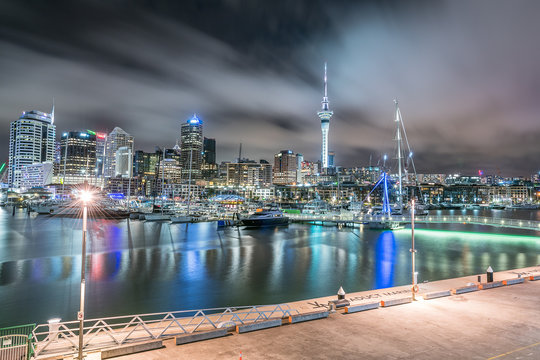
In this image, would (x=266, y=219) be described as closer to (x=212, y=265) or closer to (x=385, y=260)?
(x=212, y=265)

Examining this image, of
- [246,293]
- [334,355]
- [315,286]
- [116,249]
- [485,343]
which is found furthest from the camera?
[116,249]

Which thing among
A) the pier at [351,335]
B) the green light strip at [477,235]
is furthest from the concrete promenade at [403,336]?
the green light strip at [477,235]

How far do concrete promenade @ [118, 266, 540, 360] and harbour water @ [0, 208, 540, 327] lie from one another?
11.9m

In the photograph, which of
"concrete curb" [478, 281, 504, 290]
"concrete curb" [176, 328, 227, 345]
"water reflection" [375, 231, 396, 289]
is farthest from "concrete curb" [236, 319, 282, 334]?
"water reflection" [375, 231, 396, 289]

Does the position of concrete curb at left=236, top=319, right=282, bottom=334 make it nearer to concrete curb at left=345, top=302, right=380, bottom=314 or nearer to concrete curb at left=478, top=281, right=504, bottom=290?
concrete curb at left=345, top=302, right=380, bottom=314

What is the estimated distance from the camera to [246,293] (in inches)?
1126

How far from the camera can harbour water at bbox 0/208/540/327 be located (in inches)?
1057

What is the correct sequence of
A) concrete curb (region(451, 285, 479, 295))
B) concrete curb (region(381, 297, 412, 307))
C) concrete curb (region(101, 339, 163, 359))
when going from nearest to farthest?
concrete curb (region(101, 339, 163, 359)) < concrete curb (region(381, 297, 412, 307)) < concrete curb (region(451, 285, 479, 295))

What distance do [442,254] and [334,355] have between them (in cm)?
4283

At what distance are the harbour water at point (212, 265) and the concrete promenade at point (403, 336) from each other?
39.0 feet

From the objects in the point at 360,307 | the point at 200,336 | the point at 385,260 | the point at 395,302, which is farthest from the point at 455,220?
the point at 200,336

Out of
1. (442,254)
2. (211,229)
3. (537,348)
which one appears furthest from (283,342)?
(211,229)

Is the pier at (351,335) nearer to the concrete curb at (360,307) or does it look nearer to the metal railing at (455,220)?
the concrete curb at (360,307)

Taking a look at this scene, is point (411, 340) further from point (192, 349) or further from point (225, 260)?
point (225, 260)
